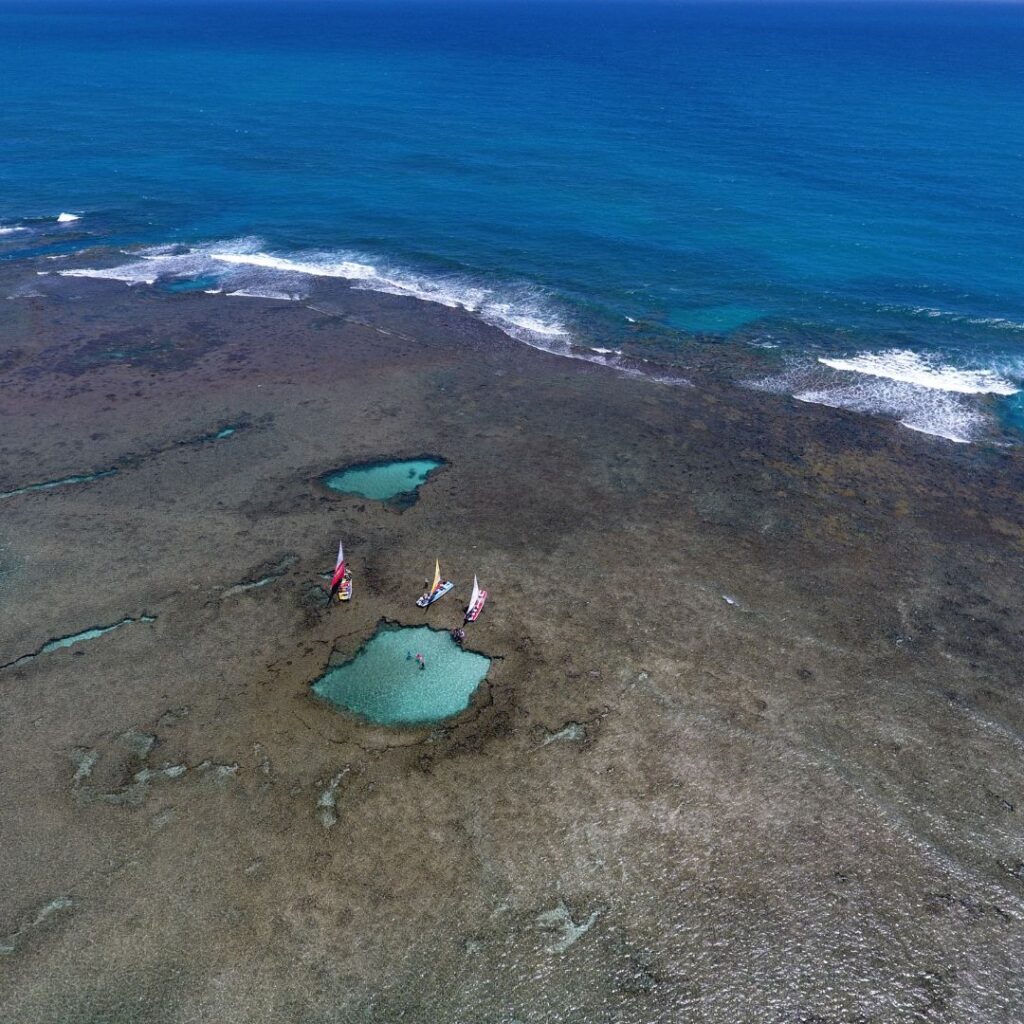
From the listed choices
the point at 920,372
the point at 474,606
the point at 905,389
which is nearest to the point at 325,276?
the point at 474,606

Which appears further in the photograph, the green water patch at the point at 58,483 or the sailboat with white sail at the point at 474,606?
the green water patch at the point at 58,483

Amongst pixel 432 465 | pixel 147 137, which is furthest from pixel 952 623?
pixel 147 137

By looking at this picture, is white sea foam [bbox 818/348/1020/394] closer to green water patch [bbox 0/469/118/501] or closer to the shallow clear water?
the shallow clear water

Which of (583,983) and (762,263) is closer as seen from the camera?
(583,983)

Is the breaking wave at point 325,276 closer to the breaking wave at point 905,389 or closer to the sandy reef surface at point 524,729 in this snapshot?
the sandy reef surface at point 524,729

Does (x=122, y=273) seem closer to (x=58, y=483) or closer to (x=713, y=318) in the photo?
(x=58, y=483)

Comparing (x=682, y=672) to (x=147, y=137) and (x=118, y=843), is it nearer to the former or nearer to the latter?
(x=118, y=843)

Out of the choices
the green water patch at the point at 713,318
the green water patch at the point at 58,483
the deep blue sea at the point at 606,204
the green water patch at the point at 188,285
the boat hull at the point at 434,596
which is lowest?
the green water patch at the point at 58,483

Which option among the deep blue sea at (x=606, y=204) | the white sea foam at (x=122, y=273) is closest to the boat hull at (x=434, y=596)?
the deep blue sea at (x=606, y=204)
